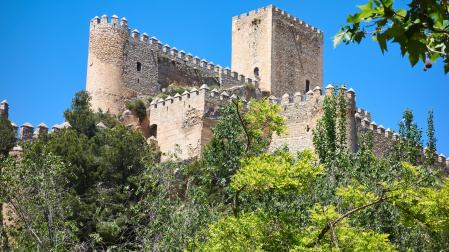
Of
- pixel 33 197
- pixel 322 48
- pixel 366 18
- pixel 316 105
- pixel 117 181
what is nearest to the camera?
pixel 366 18

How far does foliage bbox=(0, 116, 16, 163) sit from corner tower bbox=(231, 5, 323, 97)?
14670 mm

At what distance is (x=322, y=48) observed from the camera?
39.8 metres

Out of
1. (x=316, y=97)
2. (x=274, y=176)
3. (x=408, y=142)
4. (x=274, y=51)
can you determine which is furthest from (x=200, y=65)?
(x=274, y=176)

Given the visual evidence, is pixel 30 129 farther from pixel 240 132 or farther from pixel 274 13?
pixel 274 13

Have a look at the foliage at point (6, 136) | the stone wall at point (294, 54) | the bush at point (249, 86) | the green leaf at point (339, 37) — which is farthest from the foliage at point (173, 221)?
the stone wall at point (294, 54)

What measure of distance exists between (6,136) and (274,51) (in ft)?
54.8

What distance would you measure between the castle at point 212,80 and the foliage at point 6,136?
30.2 inches

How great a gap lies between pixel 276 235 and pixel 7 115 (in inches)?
786

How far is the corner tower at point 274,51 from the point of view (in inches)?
1414

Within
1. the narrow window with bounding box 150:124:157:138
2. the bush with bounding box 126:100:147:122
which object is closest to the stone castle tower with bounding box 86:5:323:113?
the bush with bounding box 126:100:147:122

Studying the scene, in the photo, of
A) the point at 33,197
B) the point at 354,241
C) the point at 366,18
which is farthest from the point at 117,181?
the point at 366,18

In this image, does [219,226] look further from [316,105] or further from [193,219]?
[316,105]

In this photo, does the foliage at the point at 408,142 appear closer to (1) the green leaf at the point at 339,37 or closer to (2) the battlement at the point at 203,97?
(2) the battlement at the point at 203,97

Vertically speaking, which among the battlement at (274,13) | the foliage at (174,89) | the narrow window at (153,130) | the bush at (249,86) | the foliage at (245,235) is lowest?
the foliage at (245,235)
